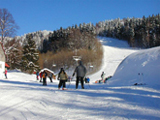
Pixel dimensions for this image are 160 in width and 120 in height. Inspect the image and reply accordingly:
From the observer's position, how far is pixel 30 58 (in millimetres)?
42312

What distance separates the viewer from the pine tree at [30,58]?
136 ft

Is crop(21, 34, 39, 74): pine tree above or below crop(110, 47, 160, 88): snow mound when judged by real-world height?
above

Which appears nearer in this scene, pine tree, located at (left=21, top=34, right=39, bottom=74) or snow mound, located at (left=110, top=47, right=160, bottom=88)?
snow mound, located at (left=110, top=47, right=160, bottom=88)

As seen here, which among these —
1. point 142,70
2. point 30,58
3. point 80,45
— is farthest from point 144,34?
point 142,70

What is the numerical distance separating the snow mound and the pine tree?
28777 millimetres

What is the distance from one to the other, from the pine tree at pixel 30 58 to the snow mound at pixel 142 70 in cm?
2878

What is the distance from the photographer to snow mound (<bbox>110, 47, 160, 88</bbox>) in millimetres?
13678

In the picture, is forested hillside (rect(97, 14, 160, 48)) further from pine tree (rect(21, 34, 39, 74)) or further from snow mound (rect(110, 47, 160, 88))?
snow mound (rect(110, 47, 160, 88))

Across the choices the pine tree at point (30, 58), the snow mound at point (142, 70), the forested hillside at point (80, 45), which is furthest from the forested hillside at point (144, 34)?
the snow mound at point (142, 70)

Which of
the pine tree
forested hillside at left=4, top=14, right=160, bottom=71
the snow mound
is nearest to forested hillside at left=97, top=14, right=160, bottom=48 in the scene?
forested hillside at left=4, top=14, right=160, bottom=71

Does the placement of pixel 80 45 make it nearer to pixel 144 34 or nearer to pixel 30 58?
pixel 30 58

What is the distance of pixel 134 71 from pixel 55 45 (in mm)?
67966

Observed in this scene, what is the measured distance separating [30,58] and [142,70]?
32662 mm

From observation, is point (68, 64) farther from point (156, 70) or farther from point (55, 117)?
point (55, 117)
